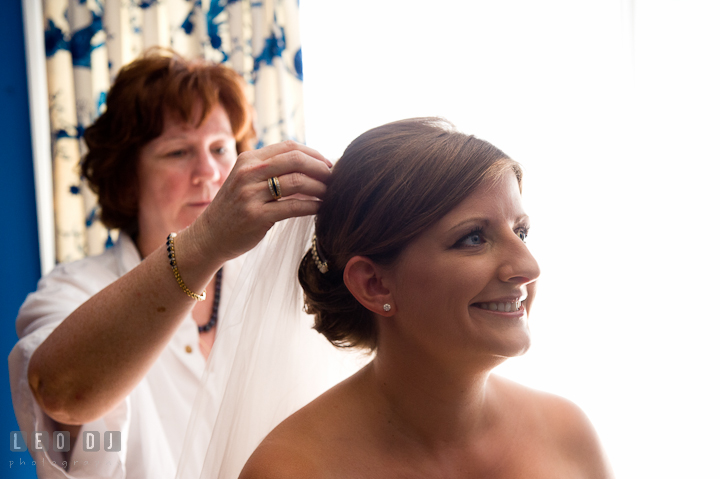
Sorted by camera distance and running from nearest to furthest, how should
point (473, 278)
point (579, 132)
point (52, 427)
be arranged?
point (473, 278), point (52, 427), point (579, 132)

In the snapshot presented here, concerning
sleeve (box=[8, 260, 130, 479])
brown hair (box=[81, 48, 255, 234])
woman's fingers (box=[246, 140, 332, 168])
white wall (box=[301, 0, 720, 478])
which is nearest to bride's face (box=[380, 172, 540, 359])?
woman's fingers (box=[246, 140, 332, 168])

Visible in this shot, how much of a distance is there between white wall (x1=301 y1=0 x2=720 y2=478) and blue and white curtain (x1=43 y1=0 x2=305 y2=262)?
206mm

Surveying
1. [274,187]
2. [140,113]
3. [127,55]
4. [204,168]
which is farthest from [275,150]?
[127,55]

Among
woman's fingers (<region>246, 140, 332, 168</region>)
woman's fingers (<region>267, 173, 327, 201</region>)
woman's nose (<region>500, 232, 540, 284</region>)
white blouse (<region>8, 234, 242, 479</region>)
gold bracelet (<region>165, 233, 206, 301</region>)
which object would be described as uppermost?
woman's fingers (<region>246, 140, 332, 168</region>)

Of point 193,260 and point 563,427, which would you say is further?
point 563,427

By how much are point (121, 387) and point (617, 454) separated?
228 centimetres

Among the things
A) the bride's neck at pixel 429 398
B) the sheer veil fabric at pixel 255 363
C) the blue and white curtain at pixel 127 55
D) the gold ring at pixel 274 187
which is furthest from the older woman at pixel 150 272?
the blue and white curtain at pixel 127 55

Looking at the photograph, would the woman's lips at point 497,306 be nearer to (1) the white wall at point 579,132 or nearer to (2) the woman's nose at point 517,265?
(2) the woman's nose at point 517,265

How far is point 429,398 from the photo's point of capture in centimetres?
115

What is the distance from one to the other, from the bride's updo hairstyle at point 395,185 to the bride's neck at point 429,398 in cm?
22

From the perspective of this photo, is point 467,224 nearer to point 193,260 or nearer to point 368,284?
point 368,284

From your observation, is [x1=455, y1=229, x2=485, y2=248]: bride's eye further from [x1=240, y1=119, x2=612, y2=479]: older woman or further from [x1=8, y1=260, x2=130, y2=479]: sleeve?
[x1=8, y1=260, x2=130, y2=479]: sleeve

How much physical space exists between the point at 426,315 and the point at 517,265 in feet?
0.65

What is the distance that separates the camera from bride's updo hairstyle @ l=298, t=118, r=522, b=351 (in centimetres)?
106
